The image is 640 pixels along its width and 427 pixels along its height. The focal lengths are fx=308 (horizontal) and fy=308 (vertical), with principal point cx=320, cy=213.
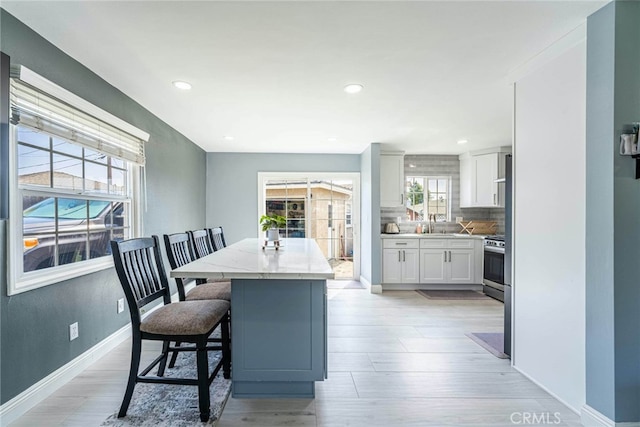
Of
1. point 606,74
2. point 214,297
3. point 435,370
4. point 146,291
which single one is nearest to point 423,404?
point 435,370

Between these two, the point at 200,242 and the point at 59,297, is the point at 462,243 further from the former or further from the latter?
the point at 59,297

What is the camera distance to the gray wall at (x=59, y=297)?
1.73 m

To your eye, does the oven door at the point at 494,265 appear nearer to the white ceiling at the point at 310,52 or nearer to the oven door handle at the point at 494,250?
the oven door handle at the point at 494,250

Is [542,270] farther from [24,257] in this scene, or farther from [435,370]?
[24,257]

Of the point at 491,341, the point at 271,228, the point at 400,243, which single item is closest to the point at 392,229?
the point at 400,243

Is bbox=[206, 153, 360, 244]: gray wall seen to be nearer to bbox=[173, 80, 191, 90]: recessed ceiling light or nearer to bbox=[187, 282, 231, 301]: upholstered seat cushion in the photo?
bbox=[173, 80, 191, 90]: recessed ceiling light

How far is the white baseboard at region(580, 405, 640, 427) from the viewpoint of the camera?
157 centimetres

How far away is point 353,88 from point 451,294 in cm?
346

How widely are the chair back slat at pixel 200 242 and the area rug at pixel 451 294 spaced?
10.4 feet

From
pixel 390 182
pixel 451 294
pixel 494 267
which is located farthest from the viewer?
pixel 390 182

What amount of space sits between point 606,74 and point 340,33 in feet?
4.72

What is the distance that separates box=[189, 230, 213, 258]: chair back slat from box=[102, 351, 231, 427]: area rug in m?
0.99

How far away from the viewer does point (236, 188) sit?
546cm

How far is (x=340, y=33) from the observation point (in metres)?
1.85
